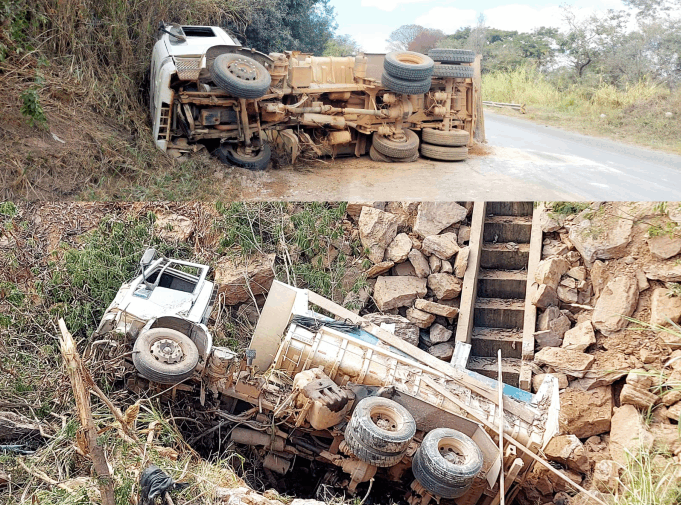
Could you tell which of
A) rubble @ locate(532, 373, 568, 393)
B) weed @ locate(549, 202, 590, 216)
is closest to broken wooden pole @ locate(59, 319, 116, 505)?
rubble @ locate(532, 373, 568, 393)

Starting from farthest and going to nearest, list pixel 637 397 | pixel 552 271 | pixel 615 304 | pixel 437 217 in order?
pixel 437 217 → pixel 552 271 → pixel 615 304 → pixel 637 397

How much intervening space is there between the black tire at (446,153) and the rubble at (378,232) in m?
1.07

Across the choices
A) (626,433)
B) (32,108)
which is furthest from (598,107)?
(32,108)

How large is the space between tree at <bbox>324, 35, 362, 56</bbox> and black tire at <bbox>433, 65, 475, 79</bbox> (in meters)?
1.18

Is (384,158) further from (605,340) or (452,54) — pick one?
(605,340)

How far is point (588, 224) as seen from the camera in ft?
27.0

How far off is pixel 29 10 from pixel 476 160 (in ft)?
19.7

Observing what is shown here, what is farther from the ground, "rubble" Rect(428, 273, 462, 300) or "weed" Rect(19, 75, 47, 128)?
"weed" Rect(19, 75, 47, 128)

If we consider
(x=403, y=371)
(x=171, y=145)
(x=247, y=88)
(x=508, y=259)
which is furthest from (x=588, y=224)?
(x=171, y=145)

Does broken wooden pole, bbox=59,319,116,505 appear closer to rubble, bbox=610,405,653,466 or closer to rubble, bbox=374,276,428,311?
rubble, bbox=610,405,653,466

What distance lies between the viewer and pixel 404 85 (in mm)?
8312

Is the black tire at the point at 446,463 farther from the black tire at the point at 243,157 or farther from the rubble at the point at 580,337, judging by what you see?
the black tire at the point at 243,157

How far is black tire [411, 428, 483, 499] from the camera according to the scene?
547 centimetres

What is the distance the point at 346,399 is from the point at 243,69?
384 cm
